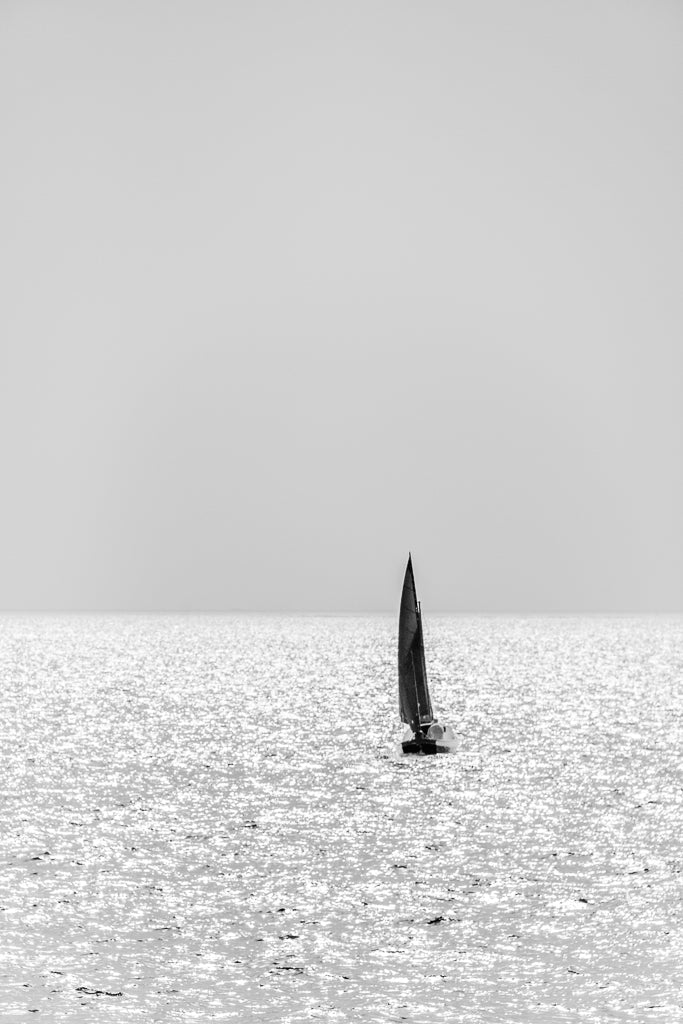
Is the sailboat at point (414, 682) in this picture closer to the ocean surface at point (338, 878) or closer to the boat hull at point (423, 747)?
the boat hull at point (423, 747)

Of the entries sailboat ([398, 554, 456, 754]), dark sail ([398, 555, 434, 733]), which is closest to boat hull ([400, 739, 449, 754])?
sailboat ([398, 554, 456, 754])

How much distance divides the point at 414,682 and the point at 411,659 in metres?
2.40

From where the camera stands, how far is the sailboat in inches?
2493

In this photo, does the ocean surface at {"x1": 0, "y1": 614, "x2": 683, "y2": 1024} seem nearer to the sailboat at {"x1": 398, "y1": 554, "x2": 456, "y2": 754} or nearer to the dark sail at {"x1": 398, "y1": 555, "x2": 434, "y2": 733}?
the sailboat at {"x1": 398, "y1": 554, "x2": 456, "y2": 754}

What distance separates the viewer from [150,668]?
189m

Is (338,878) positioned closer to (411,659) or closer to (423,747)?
(411,659)

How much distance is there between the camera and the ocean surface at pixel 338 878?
30656 mm

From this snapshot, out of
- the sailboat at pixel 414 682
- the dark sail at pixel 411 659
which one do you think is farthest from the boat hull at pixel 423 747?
the dark sail at pixel 411 659

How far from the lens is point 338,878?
1688 inches

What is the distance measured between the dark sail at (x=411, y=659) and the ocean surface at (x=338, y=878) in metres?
3.57

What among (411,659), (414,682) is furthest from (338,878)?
(414,682)

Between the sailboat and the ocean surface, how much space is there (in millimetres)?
1853

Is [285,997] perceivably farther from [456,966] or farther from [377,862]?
[377,862]

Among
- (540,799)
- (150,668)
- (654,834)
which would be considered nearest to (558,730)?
(540,799)
